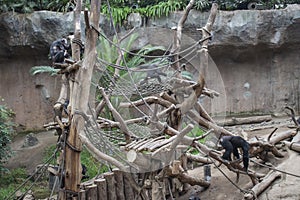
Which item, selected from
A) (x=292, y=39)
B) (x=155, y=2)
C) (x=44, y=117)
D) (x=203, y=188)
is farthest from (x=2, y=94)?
(x=292, y=39)

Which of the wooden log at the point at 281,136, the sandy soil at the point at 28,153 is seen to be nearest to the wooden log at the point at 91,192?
the wooden log at the point at 281,136

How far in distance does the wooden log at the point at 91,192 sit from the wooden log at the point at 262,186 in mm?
1985

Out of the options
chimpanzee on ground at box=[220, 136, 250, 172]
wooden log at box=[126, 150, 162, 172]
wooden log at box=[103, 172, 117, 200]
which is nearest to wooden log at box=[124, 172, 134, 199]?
wooden log at box=[103, 172, 117, 200]

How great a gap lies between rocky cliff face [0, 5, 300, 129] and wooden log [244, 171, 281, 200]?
526 centimetres

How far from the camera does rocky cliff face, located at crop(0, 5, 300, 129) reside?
1184cm

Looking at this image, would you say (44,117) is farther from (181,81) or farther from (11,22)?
(181,81)

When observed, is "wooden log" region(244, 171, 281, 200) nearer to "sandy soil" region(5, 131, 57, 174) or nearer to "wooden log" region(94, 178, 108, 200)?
"wooden log" region(94, 178, 108, 200)

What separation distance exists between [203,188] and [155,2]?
661cm

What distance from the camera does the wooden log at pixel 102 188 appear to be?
632cm

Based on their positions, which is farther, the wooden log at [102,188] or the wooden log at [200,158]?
the wooden log at [200,158]

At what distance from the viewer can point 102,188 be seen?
250 inches

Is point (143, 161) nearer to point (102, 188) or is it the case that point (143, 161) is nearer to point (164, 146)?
point (164, 146)

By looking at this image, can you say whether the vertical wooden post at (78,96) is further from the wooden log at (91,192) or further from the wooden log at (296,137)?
the wooden log at (296,137)

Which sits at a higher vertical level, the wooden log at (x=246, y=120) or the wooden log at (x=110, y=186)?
the wooden log at (x=110, y=186)
